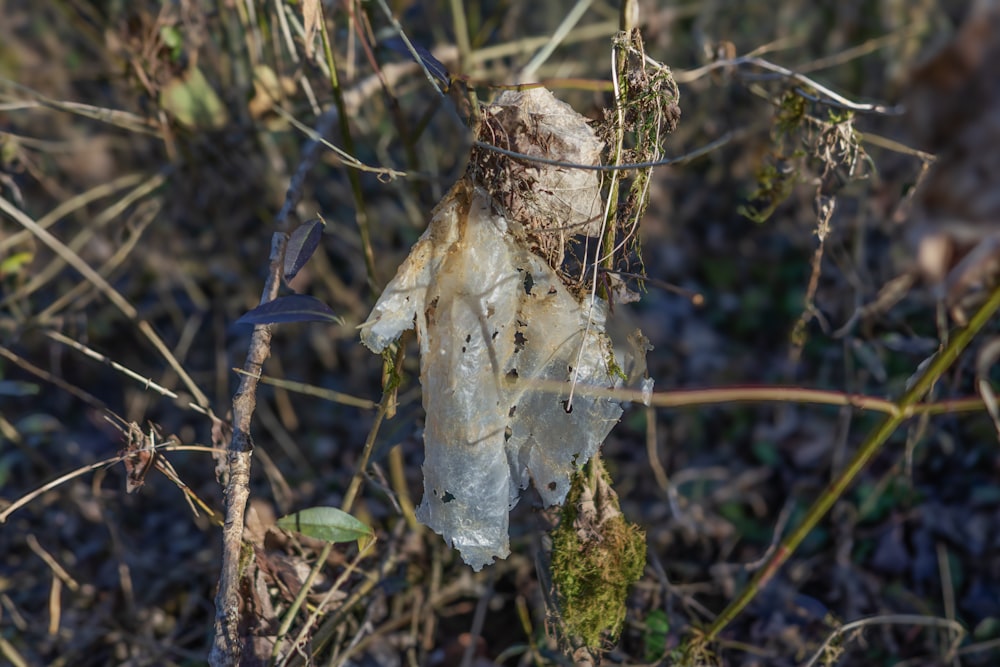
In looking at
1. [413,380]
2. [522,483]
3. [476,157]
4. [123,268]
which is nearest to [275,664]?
[522,483]

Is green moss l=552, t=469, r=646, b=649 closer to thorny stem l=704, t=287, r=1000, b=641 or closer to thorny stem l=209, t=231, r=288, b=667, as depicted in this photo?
thorny stem l=704, t=287, r=1000, b=641

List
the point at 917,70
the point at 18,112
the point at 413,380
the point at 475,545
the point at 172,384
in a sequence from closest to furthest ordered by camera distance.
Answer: the point at 475,545, the point at 413,380, the point at 172,384, the point at 18,112, the point at 917,70

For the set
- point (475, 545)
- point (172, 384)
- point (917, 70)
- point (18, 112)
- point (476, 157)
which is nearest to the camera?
point (476, 157)

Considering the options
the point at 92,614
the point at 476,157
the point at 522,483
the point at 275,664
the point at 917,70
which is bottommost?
the point at 92,614

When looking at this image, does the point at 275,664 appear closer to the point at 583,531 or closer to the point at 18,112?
the point at 583,531

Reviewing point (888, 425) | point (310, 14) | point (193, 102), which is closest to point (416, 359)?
point (193, 102)

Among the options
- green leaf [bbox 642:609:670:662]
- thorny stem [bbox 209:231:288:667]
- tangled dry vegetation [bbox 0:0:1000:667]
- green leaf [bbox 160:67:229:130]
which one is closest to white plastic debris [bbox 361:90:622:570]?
tangled dry vegetation [bbox 0:0:1000:667]

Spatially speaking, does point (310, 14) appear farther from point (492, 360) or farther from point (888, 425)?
point (888, 425)
